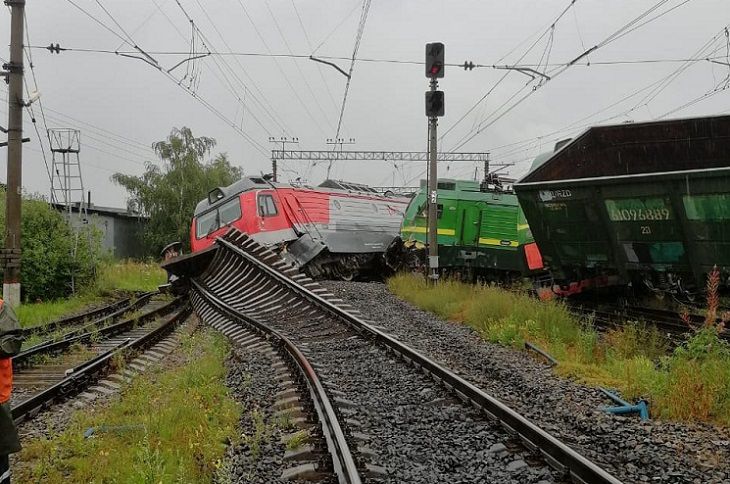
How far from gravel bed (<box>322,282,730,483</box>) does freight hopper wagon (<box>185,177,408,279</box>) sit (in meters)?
9.76

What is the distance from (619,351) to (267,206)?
41.4 feet

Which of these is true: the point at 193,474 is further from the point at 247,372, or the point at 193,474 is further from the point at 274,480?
the point at 247,372

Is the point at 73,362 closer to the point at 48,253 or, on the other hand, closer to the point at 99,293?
the point at 48,253

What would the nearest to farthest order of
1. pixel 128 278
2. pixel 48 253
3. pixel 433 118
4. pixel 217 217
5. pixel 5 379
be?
1. pixel 5 379
2. pixel 433 118
3. pixel 48 253
4. pixel 217 217
5. pixel 128 278

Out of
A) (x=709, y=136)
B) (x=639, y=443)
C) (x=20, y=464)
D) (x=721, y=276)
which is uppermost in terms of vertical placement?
(x=709, y=136)

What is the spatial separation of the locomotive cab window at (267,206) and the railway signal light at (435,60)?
633 cm

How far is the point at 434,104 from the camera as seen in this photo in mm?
15445

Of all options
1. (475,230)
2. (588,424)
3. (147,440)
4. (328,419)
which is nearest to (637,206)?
(588,424)

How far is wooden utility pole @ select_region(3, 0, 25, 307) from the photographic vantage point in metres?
13.7

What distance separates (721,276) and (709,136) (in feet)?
7.85

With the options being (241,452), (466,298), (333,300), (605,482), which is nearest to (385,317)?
(333,300)

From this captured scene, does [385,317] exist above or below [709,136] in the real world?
below

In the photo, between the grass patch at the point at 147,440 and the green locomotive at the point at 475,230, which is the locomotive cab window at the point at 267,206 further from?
the grass patch at the point at 147,440

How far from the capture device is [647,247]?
9.97 m
